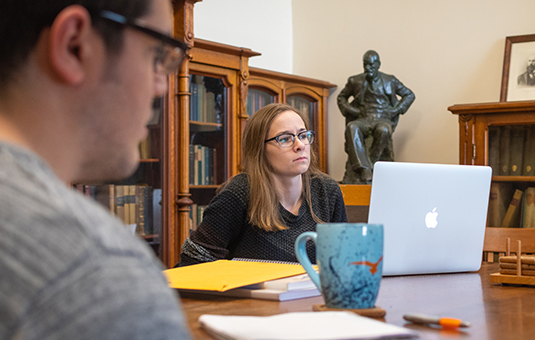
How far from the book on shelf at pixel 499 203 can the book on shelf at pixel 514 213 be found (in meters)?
0.02

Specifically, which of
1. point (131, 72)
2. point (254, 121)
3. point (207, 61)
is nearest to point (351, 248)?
point (131, 72)

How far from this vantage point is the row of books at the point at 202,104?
10.0ft

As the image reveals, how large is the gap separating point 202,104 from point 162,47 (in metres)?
2.69

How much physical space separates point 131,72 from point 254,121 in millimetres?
1604

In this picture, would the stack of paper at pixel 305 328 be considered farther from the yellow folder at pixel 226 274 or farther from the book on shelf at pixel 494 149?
the book on shelf at pixel 494 149

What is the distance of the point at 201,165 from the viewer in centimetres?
308

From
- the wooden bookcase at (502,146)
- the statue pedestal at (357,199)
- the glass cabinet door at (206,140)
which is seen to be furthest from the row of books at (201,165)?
the wooden bookcase at (502,146)

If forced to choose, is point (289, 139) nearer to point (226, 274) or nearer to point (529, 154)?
point (226, 274)

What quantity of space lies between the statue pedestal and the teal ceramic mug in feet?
7.87

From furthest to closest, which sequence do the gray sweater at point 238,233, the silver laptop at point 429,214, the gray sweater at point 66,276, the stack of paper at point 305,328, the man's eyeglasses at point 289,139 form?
the man's eyeglasses at point 289,139, the gray sweater at point 238,233, the silver laptop at point 429,214, the stack of paper at point 305,328, the gray sweater at point 66,276

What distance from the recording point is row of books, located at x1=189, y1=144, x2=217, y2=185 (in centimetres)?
302

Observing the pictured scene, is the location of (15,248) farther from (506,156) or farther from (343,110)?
(343,110)

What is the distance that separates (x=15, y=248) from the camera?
30 centimetres

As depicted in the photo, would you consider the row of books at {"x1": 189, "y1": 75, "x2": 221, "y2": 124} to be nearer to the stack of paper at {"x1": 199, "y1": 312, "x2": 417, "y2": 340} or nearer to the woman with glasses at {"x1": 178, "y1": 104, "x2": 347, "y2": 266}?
the woman with glasses at {"x1": 178, "y1": 104, "x2": 347, "y2": 266}
